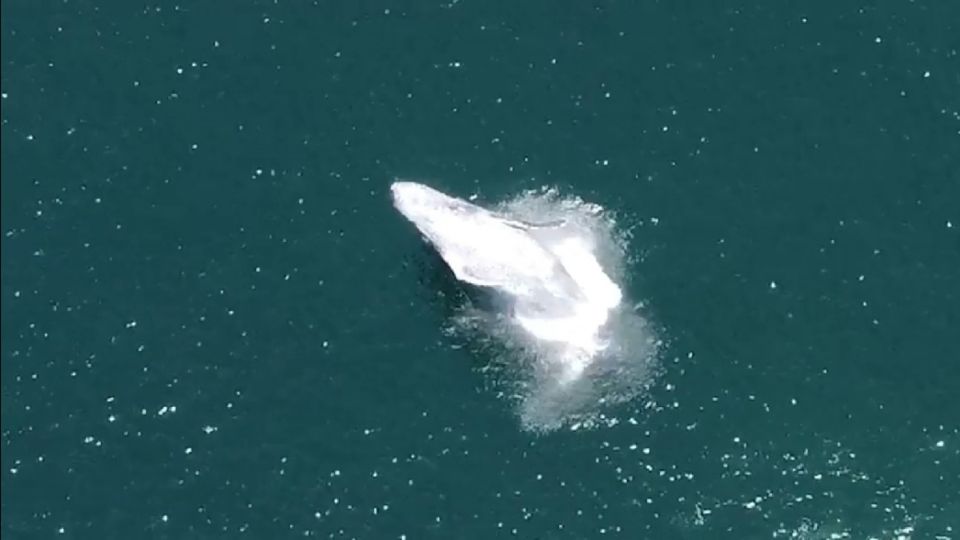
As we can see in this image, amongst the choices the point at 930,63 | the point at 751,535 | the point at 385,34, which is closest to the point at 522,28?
the point at 385,34

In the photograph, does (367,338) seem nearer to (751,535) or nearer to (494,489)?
(494,489)

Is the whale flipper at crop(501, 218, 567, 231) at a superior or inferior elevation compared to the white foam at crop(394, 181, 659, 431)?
superior

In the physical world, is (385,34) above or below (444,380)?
above

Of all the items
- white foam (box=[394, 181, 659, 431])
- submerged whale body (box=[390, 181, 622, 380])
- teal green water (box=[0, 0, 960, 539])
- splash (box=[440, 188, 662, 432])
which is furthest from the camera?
submerged whale body (box=[390, 181, 622, 380])

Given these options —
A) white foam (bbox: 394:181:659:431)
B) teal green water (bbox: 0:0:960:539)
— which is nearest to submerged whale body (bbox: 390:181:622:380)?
white foam (bbox: 394:181:659:431)

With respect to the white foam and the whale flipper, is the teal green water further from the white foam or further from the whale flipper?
the whale flipper

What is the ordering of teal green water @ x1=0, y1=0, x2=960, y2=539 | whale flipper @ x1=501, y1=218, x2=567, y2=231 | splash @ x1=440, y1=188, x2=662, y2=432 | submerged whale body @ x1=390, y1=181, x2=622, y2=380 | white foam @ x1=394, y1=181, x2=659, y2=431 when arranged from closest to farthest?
teal green water @ x1=0, y1=0, x2=960, y2=539, splash @ x1=440, y1=188, x2=662, y2=432, white foam @ x1=394, y1=181, x2=659, y2=431, submerged whale body @ x1=390, y1=181, x2=622, y2=380, whale flipper @ x1=501, y1=218, x2=567, y2=231

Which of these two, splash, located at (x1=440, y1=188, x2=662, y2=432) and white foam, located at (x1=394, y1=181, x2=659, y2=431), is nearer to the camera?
splash, located at (x1=440, y1=188, x2=662, y2=432)

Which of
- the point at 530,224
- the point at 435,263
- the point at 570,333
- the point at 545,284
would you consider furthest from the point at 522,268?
the point at 435,263
